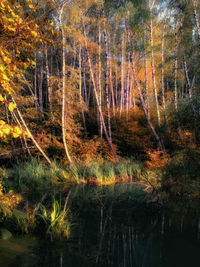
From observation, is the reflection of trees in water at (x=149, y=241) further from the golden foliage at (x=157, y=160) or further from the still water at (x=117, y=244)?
the golden foliage at (x=157, y=160)

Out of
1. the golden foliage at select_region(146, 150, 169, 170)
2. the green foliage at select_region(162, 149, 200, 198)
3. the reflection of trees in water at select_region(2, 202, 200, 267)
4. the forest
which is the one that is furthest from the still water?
the golden foliage at select_region(146, 150, 169, 170)

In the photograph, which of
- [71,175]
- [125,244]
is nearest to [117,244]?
[125,244]

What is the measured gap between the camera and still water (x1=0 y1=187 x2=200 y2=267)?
317 cm

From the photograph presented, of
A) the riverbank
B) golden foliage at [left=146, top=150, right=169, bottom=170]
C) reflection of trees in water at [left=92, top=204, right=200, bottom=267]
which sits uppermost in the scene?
golden foliage at [left=146, top=150, right=169, bottom=170]

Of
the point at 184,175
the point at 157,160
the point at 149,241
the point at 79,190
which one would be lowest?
the point at 149,241

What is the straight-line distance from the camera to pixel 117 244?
371cm

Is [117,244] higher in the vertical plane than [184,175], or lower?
lower

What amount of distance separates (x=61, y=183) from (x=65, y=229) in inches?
195

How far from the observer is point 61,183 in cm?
884

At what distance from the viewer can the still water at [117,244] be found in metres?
3.17

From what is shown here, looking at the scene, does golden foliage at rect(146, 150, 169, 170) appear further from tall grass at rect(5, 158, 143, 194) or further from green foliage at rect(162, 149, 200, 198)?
green foliage at rect(162, 149, 200, 198)

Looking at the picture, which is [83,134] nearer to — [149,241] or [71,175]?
[71,175]

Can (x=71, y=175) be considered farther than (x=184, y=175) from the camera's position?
Yes

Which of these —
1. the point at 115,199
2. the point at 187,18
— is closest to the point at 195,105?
the point at 115,199
